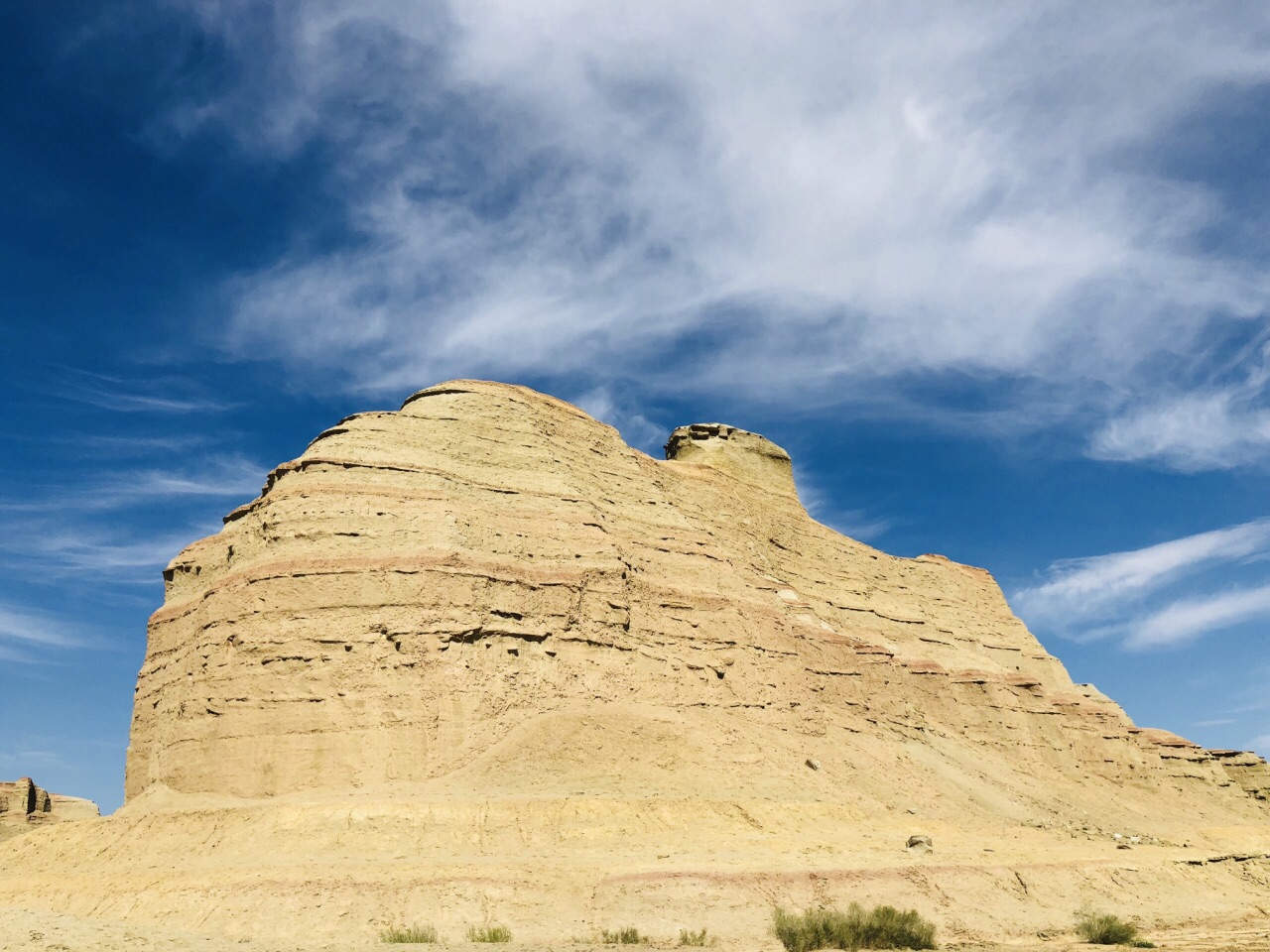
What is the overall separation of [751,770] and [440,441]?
40.4 feet

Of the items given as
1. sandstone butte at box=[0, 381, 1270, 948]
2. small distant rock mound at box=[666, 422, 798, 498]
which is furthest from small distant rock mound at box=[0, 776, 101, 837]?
small distant rock mound at box=[666, 422, 798, 498]

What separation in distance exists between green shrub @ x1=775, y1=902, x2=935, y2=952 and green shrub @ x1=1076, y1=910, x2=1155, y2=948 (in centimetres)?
379

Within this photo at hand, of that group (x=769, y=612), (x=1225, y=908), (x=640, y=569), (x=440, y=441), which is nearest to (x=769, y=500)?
(x=769, y=612)

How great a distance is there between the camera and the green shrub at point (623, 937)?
1573cm

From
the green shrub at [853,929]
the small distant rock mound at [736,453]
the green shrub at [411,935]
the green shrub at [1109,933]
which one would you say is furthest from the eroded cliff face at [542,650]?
the green shrub at [1109,933]

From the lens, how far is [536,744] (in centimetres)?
2186

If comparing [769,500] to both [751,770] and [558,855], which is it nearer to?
[751,770]

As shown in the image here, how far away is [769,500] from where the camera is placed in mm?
39812

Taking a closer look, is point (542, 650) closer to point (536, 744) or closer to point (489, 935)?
point (536, 744)

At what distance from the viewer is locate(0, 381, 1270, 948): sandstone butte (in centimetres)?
1714

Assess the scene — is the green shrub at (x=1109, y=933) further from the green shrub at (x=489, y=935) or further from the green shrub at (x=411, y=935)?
the green shrub at (x=411, y=935)

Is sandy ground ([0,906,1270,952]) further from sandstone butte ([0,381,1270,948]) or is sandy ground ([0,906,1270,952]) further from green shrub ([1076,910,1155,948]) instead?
green shrub ([1076,910,1155,948])

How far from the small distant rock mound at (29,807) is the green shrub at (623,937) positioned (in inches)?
1054

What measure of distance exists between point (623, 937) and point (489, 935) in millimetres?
2136
